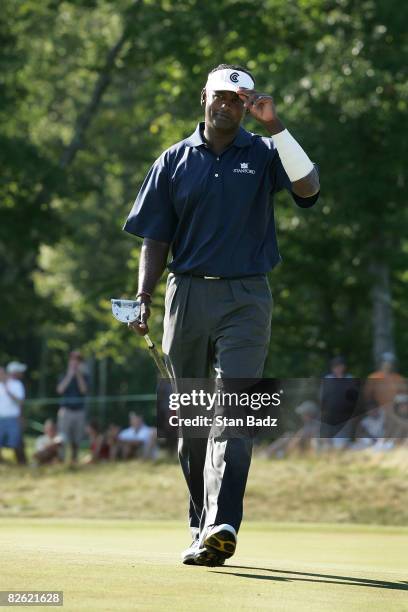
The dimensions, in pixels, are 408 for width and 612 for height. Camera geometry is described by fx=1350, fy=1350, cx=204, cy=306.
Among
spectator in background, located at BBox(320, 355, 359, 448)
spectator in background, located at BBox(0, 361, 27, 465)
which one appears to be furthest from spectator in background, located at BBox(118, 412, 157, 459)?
spectator in background, located at BBox(320, 355, 359, 448)

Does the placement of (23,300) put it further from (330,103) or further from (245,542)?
(245,542)

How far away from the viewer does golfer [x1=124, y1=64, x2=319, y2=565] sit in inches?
236

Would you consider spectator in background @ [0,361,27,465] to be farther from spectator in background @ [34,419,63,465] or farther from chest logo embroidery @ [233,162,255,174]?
chest logo embroidery @ [233,162,255,174]

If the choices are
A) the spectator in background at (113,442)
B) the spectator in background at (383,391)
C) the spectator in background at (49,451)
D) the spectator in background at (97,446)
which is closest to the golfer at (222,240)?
the spectator in background at (383,391)

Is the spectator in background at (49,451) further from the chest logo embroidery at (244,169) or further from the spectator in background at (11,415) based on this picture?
the chest logo embroidery at (244,169)

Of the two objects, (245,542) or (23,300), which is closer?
(245,542)

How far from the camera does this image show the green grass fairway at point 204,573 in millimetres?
4637

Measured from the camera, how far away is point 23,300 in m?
28.2

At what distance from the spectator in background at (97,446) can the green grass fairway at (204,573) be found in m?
11.6

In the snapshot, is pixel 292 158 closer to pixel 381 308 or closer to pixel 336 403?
pixel 336 403

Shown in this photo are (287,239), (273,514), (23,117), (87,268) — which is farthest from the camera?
(87,268)

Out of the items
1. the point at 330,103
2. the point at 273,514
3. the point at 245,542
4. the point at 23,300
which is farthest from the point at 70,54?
the point at 245,542

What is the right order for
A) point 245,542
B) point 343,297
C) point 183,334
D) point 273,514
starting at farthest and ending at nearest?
point 343,297
point 273,514
point 245,542
point 183,334

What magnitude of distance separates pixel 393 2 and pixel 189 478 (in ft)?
50.3
